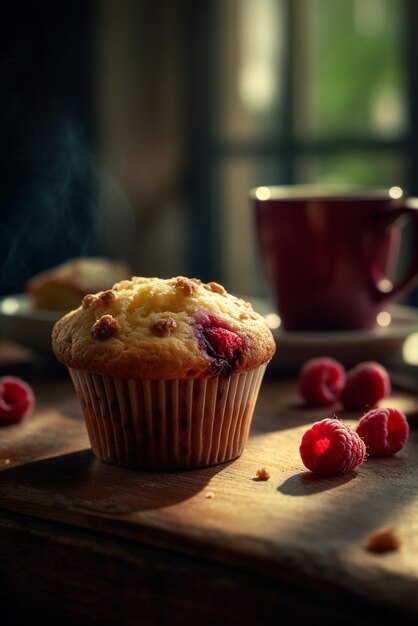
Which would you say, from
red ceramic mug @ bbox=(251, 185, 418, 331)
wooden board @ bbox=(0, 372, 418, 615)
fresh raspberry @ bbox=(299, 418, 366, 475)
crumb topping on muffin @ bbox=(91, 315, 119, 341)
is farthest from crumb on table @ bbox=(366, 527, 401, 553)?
red ceramic mug @ bbox=(251, 185, 418, 331)

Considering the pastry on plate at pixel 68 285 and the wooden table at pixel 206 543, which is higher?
the pastry on plate at pixel 68 285

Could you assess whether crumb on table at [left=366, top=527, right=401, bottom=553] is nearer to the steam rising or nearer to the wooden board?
the wooden board

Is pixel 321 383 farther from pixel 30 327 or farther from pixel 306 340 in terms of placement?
pixel 30 327

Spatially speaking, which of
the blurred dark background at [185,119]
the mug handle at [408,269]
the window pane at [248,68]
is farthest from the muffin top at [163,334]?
the window pane at [248,68]

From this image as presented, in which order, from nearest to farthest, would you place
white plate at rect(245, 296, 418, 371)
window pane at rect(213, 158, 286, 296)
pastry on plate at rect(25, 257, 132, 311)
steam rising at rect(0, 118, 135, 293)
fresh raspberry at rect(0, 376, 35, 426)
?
fresh raspberry at rect(0, 376, 35, 426), white plate at rect(245, 296, 418, 371), pastry on plate at rect(25, 257, 132, 311), steam rising at rect(0, 118, 135, 293), window pane at rect(213, 158, 286, 296)

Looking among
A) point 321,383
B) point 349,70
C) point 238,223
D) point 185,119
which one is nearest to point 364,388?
point 321,383

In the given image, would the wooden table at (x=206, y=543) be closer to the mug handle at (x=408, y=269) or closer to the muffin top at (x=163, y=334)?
the muffin top at (x=163, y=334)
